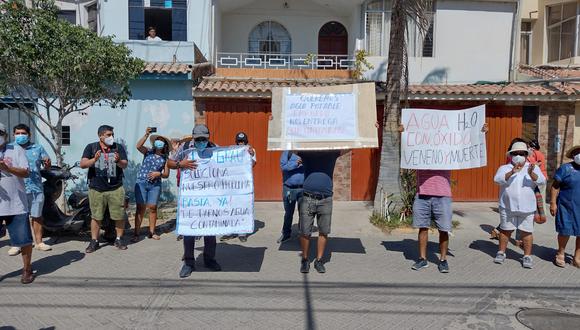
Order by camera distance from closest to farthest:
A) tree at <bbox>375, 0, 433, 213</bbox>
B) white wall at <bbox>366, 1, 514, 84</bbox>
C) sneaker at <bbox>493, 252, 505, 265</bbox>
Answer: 1. sneaker at <bbox>493, 252, 505, 265</bbox>
2. tree at <bbox>375, 0, 433, 213</bbox>
3. white wall at <bbox>366, 1, 514, 84</bbox>

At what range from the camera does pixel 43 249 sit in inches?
270

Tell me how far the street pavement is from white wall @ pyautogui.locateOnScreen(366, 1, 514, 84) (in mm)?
8083

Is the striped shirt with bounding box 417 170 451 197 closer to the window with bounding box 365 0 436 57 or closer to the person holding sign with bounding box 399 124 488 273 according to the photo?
the person holding sign with bounding box 399 124 488 273

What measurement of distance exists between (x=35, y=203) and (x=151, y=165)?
1690 millimetres

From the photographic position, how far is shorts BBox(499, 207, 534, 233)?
6.41 meters

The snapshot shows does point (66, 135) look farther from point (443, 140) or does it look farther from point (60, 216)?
point (443, 140)

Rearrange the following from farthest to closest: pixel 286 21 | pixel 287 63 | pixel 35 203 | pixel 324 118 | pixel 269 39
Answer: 1. pixel 269 39
2. pixel 286 21
3. pixel 287 63
4. pixel 35 203
5. pixel 324 118

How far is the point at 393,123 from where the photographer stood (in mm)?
9109

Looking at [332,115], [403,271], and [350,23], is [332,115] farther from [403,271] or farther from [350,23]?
[350,23]

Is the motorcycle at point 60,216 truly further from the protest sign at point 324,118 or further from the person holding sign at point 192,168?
the protest sign at point 324,118

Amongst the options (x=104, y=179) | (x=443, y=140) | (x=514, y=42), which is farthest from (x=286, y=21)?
(x=104, y=179)

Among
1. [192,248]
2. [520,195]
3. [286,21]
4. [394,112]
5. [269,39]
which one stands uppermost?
[286,21]

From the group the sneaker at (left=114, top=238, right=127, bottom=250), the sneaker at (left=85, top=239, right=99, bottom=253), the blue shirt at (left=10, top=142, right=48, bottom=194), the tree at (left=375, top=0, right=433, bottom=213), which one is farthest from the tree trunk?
the blue shirt at (left=10, top=142, right=48, bottom=194)

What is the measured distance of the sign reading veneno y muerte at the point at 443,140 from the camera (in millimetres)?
6410
